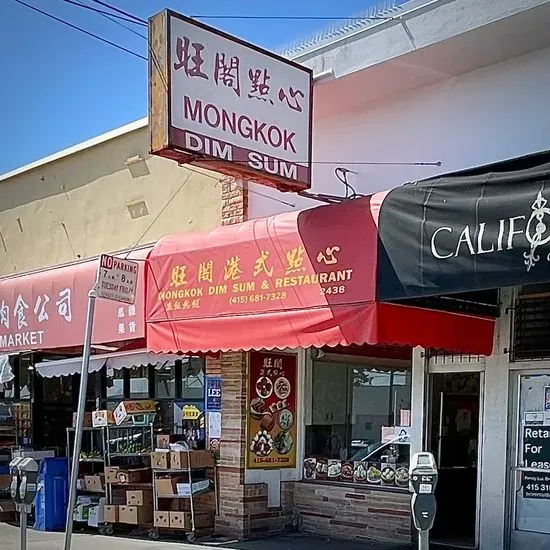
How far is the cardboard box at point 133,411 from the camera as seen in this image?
1195cm

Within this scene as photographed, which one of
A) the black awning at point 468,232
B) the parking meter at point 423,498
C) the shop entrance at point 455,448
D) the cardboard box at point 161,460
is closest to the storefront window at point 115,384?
the cardboard box at point 161,460

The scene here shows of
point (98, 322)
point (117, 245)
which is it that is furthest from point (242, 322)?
point (117, 245)

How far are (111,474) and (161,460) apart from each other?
3.40 ft

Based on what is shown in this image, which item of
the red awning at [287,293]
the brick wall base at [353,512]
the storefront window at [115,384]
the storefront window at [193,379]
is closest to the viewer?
the red awning at [287,293]

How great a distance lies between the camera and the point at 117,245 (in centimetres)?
1329

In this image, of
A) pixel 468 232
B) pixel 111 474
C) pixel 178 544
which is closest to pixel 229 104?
pixel 468 232

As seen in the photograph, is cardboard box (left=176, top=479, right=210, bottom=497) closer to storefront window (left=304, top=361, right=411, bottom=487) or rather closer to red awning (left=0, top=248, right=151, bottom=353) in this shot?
storefront window (left=304, top=361, right=411, bottom=487)

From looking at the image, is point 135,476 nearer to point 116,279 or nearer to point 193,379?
point 193,379

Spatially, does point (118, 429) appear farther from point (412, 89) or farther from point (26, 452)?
point (412, 89)

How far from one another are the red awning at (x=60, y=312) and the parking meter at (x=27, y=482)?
2386mm

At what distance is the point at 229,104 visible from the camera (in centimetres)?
857

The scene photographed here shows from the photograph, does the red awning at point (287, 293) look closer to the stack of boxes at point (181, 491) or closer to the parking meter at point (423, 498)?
the stack of boxes at point (181, 491)

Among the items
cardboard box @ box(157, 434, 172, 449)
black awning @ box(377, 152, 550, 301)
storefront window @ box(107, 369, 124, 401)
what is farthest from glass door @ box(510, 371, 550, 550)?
storefront window @ box(107, 369, 124, 401)

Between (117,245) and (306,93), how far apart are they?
507cm
